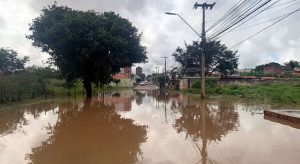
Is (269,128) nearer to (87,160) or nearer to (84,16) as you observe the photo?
(87,160)

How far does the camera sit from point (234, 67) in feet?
170

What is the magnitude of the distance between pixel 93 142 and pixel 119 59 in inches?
1085

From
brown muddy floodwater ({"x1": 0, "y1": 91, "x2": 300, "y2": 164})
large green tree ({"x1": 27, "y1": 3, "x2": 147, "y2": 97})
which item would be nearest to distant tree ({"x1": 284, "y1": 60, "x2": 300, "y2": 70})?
large green tree ({"x1": 27, "y1": 3, "x2": 147, "y2": 97})

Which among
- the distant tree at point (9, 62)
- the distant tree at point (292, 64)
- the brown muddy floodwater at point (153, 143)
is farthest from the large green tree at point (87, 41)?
the distant tree at point (292, 64)

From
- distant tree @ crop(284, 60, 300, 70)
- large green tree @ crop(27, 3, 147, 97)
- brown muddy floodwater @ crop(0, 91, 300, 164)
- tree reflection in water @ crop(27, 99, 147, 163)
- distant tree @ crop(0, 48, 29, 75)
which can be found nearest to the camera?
brown muddy floodwater @ crop(0, 91, 300, 164)

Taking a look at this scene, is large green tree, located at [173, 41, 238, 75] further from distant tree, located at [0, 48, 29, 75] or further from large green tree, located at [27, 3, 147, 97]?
distant tree, located at [0, 48, 29, 75]

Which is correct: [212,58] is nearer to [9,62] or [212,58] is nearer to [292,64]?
[9,62]

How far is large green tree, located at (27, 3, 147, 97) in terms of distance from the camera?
33.9 m

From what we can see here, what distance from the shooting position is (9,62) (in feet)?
153

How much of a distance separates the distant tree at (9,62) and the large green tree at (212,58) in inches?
935

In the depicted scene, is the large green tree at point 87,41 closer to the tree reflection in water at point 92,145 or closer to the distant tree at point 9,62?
the distant tree at point 9,62

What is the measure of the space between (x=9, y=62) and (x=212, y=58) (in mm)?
28738

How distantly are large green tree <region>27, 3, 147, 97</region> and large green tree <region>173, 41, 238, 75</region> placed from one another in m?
14.9

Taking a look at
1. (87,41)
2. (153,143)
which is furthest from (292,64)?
(153,143)
